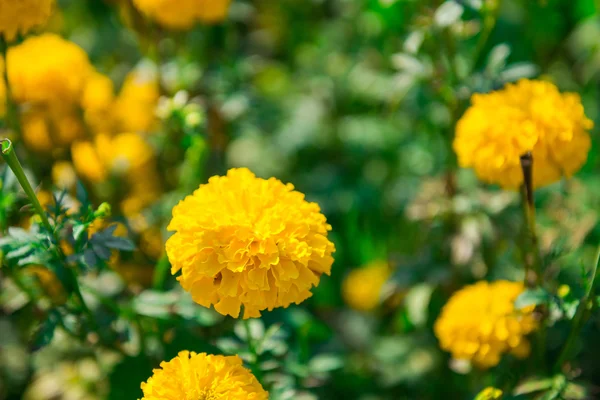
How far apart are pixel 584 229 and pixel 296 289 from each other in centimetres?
121

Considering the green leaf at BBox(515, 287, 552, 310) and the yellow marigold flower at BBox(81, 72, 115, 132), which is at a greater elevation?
the yellow marigold flower at BBox(81, 72, 115, 132)

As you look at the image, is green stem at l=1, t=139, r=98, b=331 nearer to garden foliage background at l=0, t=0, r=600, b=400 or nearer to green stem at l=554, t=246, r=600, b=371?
garden foliage background at l=0, t=0, r=600, b=400

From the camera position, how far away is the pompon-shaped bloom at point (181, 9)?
2.03 m

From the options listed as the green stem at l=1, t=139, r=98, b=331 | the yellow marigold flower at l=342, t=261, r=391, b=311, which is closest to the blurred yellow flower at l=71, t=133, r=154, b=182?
the green stem at l=1, t=139, r=98, b=331

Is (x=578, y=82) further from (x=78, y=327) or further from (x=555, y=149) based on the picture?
(x=78, y=327)

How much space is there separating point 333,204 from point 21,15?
1386 mm

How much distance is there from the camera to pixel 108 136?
2426 mm

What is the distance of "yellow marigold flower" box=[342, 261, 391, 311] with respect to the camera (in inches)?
95.4

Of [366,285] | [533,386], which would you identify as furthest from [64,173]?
[533,386]

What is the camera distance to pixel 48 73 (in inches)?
81.4

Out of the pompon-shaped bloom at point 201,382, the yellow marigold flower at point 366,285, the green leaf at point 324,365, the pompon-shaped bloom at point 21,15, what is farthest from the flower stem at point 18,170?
the yellow marigold flower at point 366,285

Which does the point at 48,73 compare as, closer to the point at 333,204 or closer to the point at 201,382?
the point at 333,204

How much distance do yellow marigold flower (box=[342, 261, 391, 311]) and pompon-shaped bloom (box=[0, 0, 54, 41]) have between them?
1.41 meters

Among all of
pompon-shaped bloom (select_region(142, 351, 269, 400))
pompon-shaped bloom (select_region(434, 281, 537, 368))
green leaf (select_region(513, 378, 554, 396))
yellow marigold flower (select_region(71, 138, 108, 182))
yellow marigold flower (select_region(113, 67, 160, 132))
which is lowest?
green leaf (select_region(513, 378, 554, 396))
